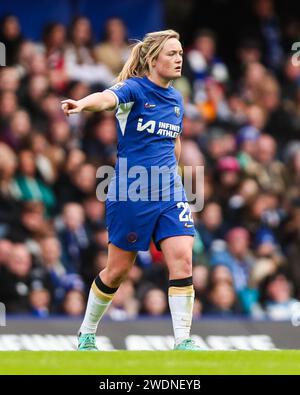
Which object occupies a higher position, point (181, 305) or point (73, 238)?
point (73, 238)

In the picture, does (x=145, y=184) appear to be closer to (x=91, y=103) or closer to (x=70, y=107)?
(x=91, y=103)

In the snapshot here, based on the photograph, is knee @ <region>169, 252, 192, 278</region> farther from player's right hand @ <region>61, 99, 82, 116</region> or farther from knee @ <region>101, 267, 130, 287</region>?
player's right hand @ <region>61, 99, 82, 116</region>

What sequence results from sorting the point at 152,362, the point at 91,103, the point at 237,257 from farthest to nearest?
the point at 237,257 → the point at 91,103 → the point at 152,362

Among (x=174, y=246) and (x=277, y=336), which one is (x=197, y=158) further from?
(x=174, y=246)

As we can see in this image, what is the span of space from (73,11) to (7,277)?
20.1ft

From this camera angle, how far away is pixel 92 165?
15711 mm

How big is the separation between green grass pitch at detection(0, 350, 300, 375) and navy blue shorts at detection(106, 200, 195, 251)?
2.81ft

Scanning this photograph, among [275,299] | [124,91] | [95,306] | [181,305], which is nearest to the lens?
[124,91]

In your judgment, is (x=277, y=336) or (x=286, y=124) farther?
(x=286, y=124)

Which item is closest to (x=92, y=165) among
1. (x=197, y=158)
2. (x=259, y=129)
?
(x=197, y=158)

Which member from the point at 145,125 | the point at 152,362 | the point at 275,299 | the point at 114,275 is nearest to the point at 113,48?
the point at 275,299

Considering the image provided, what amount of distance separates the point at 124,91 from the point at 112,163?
6.62m

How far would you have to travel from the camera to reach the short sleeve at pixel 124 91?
361 inches

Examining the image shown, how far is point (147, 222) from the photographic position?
9422 millimetres
